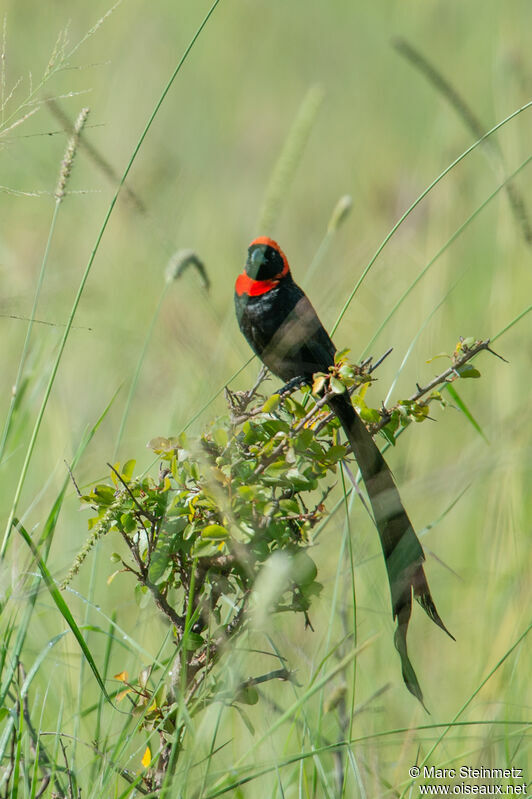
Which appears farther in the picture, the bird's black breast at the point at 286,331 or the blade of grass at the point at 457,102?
the bird's black breast at the point at 286,331

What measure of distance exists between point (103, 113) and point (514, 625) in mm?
3901

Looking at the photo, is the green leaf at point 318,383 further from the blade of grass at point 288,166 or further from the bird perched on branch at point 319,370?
the blade of grass at point 288,166

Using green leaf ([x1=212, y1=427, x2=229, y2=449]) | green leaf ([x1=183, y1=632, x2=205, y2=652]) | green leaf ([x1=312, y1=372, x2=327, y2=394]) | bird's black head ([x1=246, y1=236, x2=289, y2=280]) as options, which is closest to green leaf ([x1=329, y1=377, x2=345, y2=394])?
green leaf ([x1=312, y1=372, x2=327, y2=394])

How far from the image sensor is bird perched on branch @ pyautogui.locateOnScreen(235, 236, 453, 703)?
1643 mm

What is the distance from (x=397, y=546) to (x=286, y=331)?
1123 mm

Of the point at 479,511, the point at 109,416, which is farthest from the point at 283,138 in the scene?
the point at 479,511

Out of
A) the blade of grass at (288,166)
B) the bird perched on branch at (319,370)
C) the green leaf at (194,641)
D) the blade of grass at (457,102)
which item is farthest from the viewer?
the blade of grass at (288,166)

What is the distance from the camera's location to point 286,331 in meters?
2.65

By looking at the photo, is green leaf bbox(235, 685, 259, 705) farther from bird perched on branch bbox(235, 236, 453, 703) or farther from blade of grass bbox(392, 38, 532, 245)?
blade of grass bbox(392, 38, 532, 245)

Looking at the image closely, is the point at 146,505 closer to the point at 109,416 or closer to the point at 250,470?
the point at 250,470

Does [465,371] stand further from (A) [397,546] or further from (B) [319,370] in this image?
(B) [319,370]

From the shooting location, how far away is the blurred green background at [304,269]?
2.04 metres

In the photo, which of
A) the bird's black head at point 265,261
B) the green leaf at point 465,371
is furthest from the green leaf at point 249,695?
the bird's black head at point 265,261

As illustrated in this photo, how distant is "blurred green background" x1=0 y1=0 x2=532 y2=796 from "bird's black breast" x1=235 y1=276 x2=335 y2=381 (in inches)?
4.4
